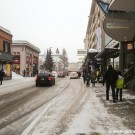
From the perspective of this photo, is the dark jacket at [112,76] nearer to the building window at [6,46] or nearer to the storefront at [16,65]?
the building window at [6,46]

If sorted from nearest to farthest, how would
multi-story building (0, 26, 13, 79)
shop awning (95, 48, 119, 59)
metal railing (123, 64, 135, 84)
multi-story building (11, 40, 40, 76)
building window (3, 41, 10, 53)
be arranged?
1. metal railing (123, 64, 135, 84)
2. shop awning (95, 48, 119, 59)
3. multi-story building (0, 26, 13, 79)
4. building window (3, 41, 10, 53)
5. multi-story building (11, 40, 40, 76)

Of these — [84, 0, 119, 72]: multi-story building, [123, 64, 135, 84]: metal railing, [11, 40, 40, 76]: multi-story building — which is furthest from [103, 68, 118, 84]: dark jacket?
[11, 40, 40, 76]: multi-story building

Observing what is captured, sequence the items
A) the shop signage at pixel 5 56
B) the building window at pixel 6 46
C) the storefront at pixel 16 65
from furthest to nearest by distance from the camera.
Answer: the storefront at pixel 16 65
the building window at pixel 6 46
the shop signage at pixel 5 56

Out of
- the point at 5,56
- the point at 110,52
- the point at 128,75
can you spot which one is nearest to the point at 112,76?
the point at 128,75

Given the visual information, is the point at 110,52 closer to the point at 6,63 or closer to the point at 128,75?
the point at 128,75

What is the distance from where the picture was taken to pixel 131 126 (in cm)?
962

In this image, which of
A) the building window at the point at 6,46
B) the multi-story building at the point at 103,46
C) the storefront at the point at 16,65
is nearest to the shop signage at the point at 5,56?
the building window at the point at 6,46

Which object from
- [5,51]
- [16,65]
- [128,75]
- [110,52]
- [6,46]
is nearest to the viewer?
[128,75]

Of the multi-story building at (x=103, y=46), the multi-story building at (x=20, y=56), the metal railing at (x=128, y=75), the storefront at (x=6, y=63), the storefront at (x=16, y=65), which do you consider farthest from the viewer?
the storefront at (x=16, y=65)

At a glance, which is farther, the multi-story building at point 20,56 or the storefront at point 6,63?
the multi-story building at point 20,56

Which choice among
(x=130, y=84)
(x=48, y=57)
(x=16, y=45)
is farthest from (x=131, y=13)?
(x=48, y=57)

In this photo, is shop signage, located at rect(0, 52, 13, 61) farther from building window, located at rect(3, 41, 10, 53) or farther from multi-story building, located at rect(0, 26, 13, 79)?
building window, located at rect(3, 41, 10, 53)

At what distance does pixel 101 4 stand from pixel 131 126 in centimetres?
1476

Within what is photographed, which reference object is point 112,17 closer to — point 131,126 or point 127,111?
point 127,111
